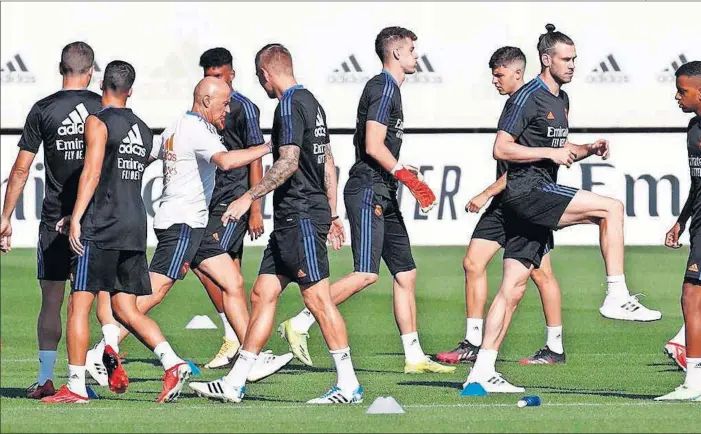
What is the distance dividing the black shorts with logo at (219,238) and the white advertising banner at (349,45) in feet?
35.7

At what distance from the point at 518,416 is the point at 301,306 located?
7716 millimetres

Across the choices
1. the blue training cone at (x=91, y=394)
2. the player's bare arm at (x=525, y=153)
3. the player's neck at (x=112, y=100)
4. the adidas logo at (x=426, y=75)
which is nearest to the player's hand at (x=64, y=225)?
the player's neck at (x=112, y=100)

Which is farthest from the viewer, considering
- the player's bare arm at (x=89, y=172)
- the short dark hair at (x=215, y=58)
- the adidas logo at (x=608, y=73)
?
the adidas logo at (x=608, y=73)

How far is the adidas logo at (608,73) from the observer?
24016 mm

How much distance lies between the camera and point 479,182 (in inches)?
890

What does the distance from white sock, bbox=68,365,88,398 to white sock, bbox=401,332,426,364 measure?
9.50ft

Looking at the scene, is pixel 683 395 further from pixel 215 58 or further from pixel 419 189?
pixel 215 58

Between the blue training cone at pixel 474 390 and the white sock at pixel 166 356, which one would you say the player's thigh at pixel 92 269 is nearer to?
the white sock at pixel 166 356

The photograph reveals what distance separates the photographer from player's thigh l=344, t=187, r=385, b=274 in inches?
474

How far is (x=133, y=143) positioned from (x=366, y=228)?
2270 millimetres

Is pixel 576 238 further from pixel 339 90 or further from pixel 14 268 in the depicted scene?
pixel 14 268

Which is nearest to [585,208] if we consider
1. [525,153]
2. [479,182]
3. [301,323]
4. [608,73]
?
[525,153]

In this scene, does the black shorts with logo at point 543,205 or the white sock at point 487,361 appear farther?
the black shorts with logo at point 543,205

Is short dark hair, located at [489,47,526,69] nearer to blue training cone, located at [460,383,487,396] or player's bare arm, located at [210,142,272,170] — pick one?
player's bare arm, located at [210,142,272,170]
